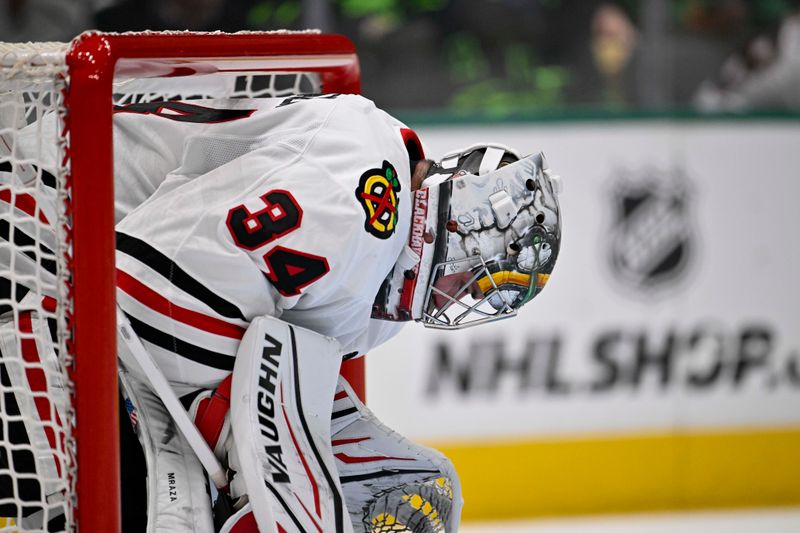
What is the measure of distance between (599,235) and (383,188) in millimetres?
1870

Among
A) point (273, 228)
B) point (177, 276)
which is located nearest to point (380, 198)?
point (273, 228)

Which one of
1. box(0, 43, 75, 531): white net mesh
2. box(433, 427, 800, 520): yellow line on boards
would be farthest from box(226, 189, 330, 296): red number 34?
box(433, 427, 800, 520): yellow line on boards

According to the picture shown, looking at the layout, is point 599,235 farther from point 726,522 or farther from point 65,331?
point 65,331

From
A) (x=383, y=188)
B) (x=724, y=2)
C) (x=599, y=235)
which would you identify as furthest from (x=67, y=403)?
(x=724, y=2)

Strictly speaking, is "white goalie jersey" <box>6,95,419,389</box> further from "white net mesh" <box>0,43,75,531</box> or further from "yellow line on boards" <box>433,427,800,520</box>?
"yellow line on boards" <box>433,427,800,520</box>

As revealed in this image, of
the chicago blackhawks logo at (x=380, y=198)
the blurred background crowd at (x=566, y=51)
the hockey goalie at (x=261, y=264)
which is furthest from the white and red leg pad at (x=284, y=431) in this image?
the blurred background crowd at (x=566, y=51)

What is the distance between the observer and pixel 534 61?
333 centimetres

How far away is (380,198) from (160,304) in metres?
0.31

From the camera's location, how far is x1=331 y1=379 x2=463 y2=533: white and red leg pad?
1.72 meters

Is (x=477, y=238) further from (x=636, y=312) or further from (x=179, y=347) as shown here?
(x=636, y=312)

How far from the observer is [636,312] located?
10.8ft

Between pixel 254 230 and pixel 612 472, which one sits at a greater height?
pixel 254 230

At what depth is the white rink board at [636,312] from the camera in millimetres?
3242

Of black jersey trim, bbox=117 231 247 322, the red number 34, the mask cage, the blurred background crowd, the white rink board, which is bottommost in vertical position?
the white rink board
